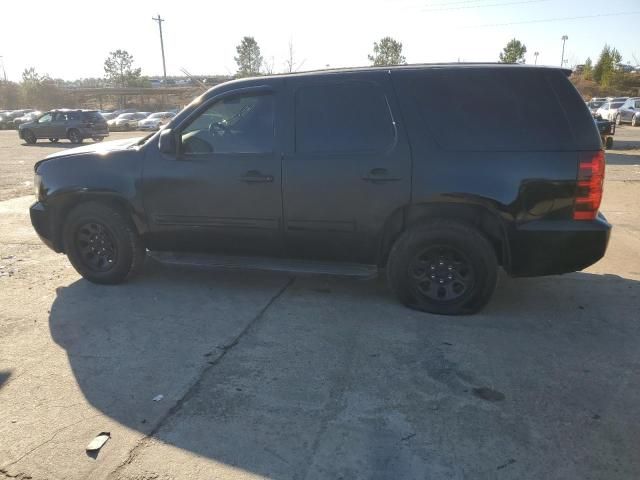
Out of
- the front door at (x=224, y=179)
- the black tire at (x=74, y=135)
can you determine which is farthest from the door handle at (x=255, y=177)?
the black tire at (x=74, y=135)

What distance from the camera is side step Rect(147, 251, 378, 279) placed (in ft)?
14.3

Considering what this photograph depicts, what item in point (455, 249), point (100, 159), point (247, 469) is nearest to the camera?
point (247, 469)

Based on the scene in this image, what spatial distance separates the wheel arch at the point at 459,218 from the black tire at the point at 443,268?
69mm

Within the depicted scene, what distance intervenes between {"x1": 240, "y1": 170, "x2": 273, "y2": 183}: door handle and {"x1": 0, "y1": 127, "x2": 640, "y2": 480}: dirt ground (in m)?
1.11

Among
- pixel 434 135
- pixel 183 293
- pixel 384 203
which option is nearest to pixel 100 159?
pixel 183 293

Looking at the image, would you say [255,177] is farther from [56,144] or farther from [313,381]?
[56,144]

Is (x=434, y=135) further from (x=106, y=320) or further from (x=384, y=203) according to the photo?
(x=106, y=320)

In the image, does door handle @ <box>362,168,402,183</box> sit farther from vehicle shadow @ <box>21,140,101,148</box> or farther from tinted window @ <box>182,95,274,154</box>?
vehicle shadow @ <box>21,140,101,148</box>

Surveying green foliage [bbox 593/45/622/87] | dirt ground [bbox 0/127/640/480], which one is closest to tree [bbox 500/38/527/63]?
green foliage [bbox 593/45/622/87]

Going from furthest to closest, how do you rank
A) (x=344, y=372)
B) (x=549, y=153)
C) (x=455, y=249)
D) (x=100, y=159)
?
1. (x=100, y=159)
2. (x=455, y=249)
3. (x=549, y=153)
4. (x=344, y=372)

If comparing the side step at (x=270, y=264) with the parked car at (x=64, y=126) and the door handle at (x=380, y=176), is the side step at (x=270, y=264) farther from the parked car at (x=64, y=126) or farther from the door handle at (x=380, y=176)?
the parked car at (x=64, y=126)

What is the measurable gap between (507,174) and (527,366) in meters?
1.44

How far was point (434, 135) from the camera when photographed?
4102mm

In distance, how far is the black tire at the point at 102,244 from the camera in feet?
16.2
